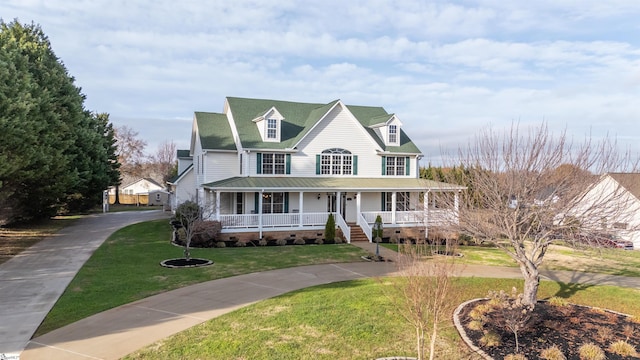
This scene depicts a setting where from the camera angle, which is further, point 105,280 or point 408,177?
point 408,177

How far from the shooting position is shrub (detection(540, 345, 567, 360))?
7398mm

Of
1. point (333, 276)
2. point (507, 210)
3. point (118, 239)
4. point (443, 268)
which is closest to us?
point (443, 268)

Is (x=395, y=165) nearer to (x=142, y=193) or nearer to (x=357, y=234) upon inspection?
(x=357, y=234)

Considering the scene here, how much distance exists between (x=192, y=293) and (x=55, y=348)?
410cm

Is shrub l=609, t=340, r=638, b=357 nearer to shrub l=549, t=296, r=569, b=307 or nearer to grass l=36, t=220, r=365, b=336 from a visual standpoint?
shrub l=549, t=296, r=569, b=307

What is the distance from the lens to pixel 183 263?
15.3 m

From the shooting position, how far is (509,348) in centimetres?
798

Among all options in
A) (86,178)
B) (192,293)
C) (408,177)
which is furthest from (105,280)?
(86,178)

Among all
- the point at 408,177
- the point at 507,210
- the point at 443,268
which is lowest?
the point at 443,268

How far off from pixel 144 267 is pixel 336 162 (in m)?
14.9

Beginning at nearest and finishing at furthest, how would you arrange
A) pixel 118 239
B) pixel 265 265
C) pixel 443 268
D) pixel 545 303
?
pixel 443 268 → pixel 545 303 → pixel 265 265 → pixel 118 239

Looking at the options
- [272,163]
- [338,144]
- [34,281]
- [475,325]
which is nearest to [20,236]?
[34,281]

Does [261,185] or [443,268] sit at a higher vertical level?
[261,185]

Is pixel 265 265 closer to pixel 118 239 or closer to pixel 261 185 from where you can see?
pixel 261 185
